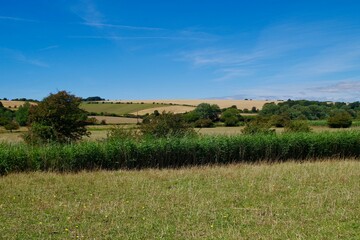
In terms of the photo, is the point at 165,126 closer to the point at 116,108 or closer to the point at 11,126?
the point at 11,126

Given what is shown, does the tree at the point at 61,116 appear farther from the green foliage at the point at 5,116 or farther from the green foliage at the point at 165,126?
the green foliage at the point at 5,116

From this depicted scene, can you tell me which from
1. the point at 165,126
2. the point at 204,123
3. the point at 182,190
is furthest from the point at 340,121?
the point at 182,190

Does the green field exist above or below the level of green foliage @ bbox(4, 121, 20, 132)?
above

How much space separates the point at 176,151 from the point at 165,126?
6.18m

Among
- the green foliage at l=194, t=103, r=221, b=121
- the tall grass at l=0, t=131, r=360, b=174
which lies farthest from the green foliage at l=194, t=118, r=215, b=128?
the tall grass at l=0, t=131, r=360, b=174

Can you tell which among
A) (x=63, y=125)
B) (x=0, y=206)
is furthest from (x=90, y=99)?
(x=0, y=206)

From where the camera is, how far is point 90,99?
3698 inches

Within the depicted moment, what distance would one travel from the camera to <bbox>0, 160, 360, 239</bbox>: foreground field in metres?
6.83

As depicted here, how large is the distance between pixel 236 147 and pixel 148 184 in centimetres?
777

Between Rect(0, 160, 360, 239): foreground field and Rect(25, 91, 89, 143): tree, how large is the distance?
1082 cm

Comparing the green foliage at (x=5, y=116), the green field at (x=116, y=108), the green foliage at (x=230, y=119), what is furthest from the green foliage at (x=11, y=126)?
the green foliage at (x=230, y=119)

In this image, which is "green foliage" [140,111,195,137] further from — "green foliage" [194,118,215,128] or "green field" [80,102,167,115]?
"green field" [80,102,167,115]

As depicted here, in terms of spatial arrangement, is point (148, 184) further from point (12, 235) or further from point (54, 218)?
point (12, 235)

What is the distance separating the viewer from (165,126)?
2358cm
